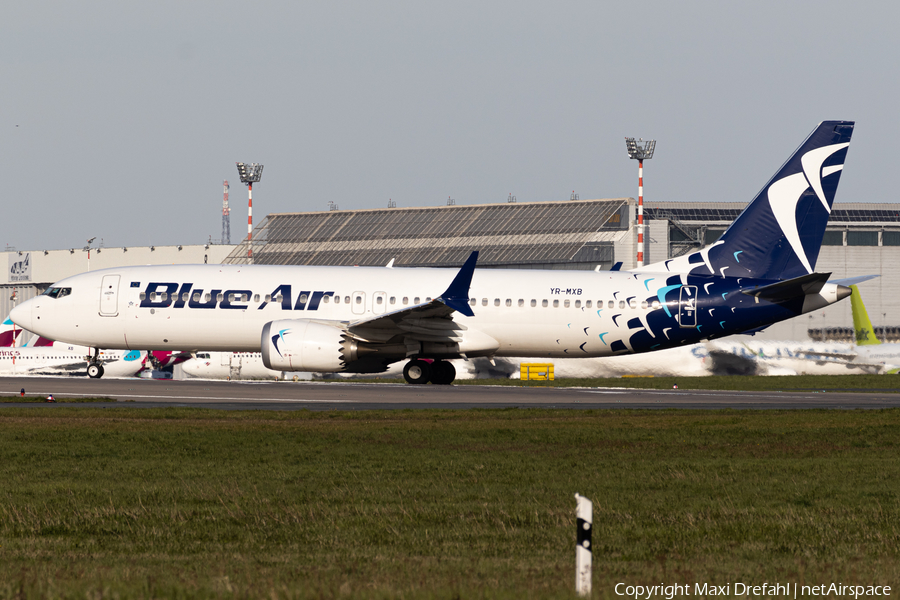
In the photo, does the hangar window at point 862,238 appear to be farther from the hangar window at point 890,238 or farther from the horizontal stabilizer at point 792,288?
the horizontal stabilizer at point 792,288

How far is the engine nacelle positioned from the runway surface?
113 centimetres

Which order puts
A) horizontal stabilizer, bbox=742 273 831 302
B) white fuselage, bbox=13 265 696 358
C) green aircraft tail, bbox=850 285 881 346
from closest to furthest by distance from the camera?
horizontal stabilizer, bbox=742 273 831 302
white fuselage, bbox=13 265 696 358
green aircraft tail, bbox=850 285 881 346

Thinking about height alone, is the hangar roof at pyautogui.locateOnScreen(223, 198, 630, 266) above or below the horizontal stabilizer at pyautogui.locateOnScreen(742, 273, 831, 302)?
above

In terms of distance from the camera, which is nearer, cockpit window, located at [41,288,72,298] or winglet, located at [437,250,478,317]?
winglet, located at [437,250,478,317]

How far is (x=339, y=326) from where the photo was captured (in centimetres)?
3944

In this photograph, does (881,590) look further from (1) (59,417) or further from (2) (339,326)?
(2) (339,326)

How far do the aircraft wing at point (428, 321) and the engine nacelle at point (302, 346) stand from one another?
0.94m

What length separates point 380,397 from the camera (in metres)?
36.2

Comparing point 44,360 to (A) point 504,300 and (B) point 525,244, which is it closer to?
(B) point 525,244

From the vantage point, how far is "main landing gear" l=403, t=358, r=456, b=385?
42906mm

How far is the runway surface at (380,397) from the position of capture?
32.9 metres

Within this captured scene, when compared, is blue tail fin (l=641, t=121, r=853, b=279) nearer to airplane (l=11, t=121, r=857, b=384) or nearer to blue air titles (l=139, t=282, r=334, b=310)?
airplane (l=11, t=121, r=857, b=384)

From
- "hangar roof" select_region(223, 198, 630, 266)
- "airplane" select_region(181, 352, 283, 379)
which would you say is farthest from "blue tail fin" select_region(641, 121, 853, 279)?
"hangar roof" select_region(223, 198, 630, 266)

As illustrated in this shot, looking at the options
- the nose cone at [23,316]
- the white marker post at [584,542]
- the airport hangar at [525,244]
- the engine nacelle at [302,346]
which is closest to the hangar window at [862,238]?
the airport hangar at [525,244]
